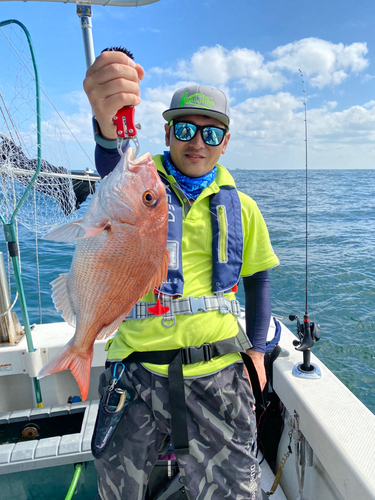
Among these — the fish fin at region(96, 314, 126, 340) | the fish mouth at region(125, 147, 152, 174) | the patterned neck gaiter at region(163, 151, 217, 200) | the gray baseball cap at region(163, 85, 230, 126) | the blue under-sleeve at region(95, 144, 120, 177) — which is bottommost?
the fish fin at region(96, 314, 126, 340)

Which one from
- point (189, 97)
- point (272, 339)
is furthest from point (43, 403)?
point (189, 97)

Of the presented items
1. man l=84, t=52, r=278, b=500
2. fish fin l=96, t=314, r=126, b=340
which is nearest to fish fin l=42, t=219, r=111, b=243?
fish fin l=96, t=314, r=126, b=340

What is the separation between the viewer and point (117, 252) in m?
1.26

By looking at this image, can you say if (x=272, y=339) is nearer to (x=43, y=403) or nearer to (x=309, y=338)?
(x=309, y=338)

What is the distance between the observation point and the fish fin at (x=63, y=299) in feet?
4.33

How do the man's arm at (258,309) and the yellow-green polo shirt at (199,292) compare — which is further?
the man's arm at (258,309)

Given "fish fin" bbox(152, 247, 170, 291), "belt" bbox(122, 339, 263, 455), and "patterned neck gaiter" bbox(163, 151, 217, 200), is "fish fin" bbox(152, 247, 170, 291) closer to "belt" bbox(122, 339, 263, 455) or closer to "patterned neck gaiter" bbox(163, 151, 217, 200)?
"belt" bbox(122, 339, 263, 455)

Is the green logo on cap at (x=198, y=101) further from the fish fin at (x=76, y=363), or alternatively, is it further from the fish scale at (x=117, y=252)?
the fish fin at (x=76, y=363)

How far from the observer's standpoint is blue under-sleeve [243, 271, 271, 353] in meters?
2.01

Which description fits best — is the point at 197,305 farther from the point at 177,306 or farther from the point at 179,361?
the point at 179,361

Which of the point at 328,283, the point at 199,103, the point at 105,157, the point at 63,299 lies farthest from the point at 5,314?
the point at 328,283

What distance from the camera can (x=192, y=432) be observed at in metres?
1.56

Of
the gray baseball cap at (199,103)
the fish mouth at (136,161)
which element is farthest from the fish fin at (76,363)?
the gray baseball cap at (199,103)

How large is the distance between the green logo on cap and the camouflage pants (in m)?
1.30
